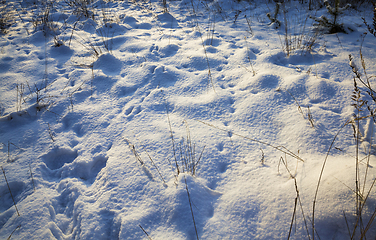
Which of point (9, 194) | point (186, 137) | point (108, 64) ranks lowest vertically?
point (9, 194)

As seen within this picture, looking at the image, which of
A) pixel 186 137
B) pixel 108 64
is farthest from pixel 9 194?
pixel 108 64

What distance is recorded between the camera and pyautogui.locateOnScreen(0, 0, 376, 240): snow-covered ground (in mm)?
1319

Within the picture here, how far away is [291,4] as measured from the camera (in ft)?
16.6

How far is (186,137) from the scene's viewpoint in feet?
6.28

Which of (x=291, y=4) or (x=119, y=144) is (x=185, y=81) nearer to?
(x=119, y=144)

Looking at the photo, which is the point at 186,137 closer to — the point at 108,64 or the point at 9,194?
the point at 9,194

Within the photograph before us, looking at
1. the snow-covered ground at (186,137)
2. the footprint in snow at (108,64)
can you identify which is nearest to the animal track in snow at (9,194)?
the snow-covered ground at (186,137)

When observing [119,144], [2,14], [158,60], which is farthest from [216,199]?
[2,14]

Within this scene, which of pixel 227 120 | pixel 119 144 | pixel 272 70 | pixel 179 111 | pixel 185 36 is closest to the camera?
pixel 119 144

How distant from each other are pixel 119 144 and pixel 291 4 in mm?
5681

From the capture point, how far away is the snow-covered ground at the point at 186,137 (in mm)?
1319

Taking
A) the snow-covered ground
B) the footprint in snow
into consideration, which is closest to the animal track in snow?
the snow-covered ground

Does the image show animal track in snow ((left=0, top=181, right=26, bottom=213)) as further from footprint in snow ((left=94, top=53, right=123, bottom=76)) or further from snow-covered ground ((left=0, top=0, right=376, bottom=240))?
footprint in snow ((left=94, top=53, right=123, bottom=76))

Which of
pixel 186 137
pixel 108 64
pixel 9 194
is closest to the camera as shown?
pixel 9 194
